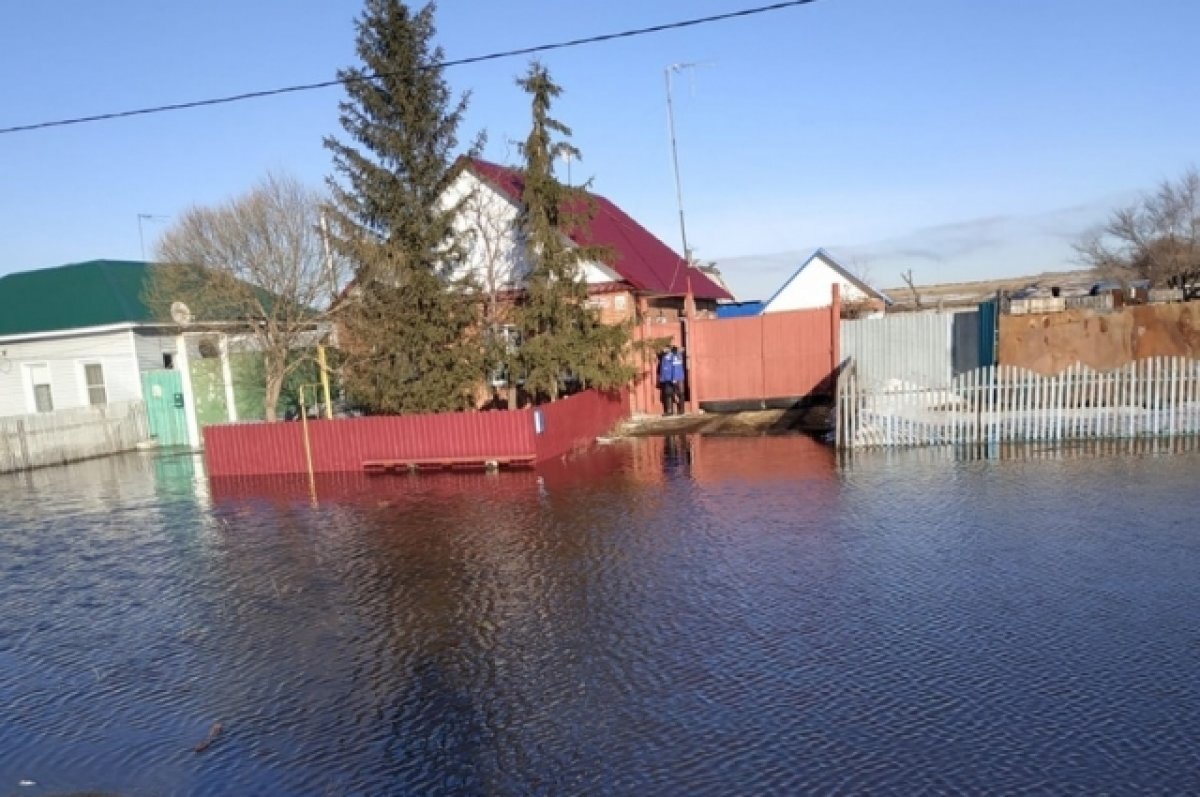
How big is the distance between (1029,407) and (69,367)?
24.2 m

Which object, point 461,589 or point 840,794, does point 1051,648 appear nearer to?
point 840,794

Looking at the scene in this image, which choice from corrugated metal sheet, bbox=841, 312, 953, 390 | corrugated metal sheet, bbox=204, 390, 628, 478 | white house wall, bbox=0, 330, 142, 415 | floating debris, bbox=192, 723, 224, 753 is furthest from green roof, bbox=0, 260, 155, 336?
floating debris, bbox=192, 723, 224, 753

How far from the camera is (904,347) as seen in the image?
18094 millimetres

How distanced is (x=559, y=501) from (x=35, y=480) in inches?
547

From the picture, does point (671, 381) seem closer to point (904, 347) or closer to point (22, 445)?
point (904, 347)

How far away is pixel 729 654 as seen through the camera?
566 cm

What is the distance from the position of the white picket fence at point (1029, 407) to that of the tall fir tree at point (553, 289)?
4987 mm

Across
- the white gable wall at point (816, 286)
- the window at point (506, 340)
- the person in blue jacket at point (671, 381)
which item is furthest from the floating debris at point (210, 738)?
the white gable wall at point (816, 286)

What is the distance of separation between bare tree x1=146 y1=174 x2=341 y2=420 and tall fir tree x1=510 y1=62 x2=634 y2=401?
5474 millimetres

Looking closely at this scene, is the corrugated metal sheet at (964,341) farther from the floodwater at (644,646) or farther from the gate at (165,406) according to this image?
→ the gate at (165,406)

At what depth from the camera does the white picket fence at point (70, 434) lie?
20016 mm

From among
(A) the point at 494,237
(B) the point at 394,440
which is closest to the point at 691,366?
(A) the point at 494,237

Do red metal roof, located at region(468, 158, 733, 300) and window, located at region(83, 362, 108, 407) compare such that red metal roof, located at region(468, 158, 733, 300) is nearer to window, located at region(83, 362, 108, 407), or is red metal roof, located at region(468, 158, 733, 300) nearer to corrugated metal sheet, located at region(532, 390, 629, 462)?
corrugated metal sheet, located at region(532, 390, 629, 462)

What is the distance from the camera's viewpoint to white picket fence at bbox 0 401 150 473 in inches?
788
